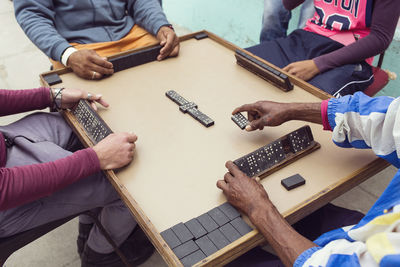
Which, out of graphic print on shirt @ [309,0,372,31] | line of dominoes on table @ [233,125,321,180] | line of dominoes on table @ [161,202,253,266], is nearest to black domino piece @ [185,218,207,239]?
line of dominoes on table @ [161,202,253,266]

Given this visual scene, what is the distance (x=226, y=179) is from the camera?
0.94m

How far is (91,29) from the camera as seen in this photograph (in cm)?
183

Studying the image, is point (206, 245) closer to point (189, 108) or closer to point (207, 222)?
point (207, 222)

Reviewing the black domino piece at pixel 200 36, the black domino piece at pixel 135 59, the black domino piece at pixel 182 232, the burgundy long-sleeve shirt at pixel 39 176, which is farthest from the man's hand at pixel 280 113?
the black domino piece at pixel 200 36

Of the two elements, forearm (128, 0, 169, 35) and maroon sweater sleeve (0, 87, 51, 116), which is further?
forearm (128, 0, 169, 35)

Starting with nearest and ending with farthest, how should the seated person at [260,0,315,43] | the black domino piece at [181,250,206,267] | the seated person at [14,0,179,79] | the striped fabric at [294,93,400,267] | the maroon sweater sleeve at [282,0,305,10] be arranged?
the striped fabric at [294,93,400,267], the black domino piece at [181,250,206,267], the seated person at [14,0,179,79], the maroon sweater sleeve at [282,0,305,10], the seated person at [260,0,315,43]

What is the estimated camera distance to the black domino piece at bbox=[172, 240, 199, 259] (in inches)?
30.8

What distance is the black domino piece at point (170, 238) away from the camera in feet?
2.63

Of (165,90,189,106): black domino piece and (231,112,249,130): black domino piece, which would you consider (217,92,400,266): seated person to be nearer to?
(231,112,249,130): black domino piece

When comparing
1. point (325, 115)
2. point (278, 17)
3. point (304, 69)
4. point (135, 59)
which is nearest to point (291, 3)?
point (278, 17)

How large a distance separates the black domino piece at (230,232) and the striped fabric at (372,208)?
157 mm

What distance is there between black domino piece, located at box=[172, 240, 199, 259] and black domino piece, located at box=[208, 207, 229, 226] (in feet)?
0.30

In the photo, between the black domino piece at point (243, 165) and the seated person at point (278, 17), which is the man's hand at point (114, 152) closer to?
the black domino piece at point (243, 165)

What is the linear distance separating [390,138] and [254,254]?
1.75ft
